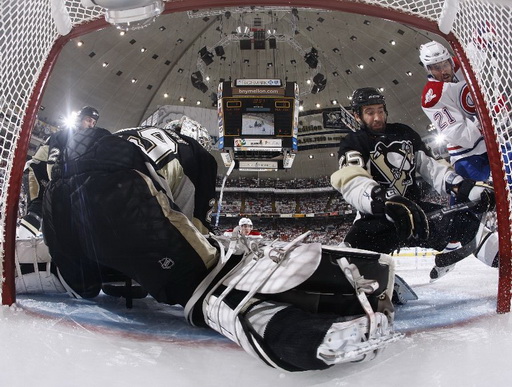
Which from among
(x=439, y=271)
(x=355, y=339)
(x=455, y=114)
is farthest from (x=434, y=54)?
(x=355, y=339)

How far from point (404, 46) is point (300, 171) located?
20.5ft

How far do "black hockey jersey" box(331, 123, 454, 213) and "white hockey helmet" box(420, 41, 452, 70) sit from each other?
0.31 metres

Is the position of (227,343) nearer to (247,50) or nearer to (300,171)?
(247,50)

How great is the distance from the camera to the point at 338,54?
14430 mm

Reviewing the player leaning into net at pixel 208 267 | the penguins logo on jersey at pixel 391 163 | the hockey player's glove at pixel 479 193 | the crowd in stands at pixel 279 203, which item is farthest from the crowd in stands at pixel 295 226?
the player leaning into net at pixel 208 267

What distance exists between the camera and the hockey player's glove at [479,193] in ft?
4.91

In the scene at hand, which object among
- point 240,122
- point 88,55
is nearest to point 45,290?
point 240,122

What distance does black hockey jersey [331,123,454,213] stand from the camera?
5.55ft

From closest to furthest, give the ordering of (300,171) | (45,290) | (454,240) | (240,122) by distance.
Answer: (45,290), (454,240), (240,122), (300,171)

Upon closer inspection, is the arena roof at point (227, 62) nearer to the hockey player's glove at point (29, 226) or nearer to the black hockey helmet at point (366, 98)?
the hockey player's glove at point (29, 226)

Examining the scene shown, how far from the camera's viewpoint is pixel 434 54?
1.76 m

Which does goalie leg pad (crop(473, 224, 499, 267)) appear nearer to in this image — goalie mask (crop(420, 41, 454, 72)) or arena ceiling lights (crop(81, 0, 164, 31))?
goalie mask (crop(420, 41, 454, 72))

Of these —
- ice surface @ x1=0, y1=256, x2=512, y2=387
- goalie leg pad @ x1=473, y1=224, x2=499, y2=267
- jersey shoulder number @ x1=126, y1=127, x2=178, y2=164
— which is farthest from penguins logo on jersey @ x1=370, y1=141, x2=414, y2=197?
jersey shoulder number @ x1=126, y1=127, x2=178, y2=164

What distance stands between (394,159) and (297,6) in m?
0.89
